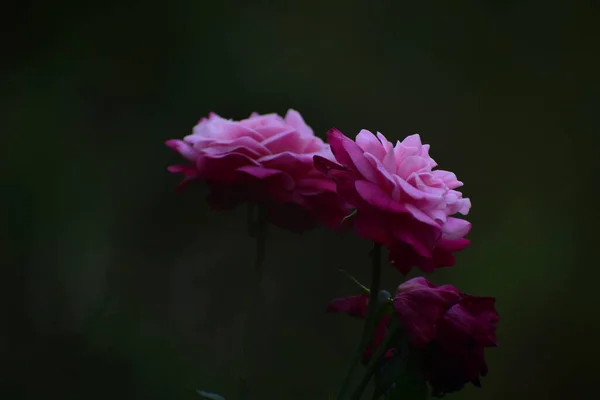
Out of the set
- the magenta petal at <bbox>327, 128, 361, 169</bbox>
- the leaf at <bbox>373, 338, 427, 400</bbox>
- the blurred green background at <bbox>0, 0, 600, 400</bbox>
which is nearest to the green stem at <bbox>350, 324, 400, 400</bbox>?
the leaf at <bbox>373, 338, 427, 400</bbox>

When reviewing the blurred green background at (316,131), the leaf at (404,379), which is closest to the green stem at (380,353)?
the leaf at (404,379)

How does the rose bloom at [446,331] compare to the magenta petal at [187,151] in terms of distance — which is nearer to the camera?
the rose bloom at [446,331]

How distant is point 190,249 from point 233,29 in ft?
1.53

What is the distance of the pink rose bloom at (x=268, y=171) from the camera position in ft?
1.58

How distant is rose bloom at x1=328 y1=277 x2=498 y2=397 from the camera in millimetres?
405

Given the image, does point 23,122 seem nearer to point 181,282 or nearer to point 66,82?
point 66,82

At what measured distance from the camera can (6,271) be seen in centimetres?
115

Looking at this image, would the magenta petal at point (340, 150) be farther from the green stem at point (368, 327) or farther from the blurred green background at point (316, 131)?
the blurred green background at point (316, 131)

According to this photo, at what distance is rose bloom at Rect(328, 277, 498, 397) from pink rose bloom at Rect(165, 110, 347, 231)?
0.09 m

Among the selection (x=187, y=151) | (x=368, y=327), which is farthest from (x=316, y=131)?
(x=368, y=327)

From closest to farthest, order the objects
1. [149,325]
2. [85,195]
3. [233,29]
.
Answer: [149,325] < [85,195] < [233,29]

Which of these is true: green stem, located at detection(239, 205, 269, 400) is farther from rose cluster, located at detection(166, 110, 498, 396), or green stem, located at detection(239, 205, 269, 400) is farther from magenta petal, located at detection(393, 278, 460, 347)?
magenta petal, located at detection(393, 278, 460, 347)

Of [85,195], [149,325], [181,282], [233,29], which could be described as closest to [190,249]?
[181,282]

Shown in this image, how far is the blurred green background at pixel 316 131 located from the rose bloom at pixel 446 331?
0.66 m
